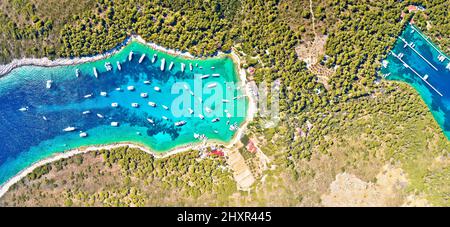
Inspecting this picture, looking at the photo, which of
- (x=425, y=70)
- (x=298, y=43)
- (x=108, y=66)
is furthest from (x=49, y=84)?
(x=425, y=70)

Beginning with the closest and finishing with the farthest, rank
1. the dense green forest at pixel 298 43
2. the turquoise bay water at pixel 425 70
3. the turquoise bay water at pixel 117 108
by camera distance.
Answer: the dense green forest at pixel 298 43
the turquoise bay water at pixel 425 70
the turquoise bay water at pixel 117 108

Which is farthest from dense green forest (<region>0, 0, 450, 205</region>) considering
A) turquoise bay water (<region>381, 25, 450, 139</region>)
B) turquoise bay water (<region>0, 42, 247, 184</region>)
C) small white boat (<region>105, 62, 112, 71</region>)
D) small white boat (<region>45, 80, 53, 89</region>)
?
small white boat (<region>45, 80, 53, 89</region>)

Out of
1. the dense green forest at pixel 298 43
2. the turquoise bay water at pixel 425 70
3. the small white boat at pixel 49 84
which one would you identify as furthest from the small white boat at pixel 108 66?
the turquoise bay water at pixel 425 70

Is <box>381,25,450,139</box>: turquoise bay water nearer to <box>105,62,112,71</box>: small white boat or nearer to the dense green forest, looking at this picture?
the dense green forest

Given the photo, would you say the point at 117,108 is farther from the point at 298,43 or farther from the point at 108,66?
the point at 298,43

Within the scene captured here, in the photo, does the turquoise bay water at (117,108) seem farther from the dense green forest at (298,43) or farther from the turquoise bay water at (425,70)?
the turquoise bay water at (425,70)

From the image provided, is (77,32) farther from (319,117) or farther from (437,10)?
(437,10)

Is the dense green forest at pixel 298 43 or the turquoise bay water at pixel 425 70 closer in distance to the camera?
the dense green forest at pixel 298 43
